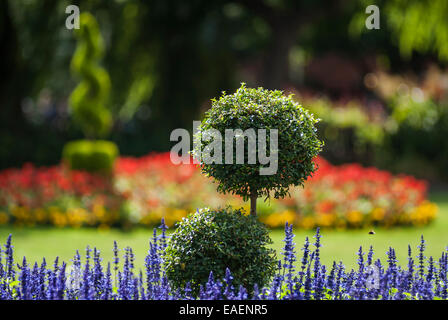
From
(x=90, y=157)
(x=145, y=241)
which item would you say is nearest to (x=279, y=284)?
(x=145, y=241)

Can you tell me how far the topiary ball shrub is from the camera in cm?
352

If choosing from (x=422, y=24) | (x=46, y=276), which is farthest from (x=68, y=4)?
(x=46, y=276)

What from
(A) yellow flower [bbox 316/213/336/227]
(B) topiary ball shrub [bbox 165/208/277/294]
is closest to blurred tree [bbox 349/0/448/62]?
(A) yellow flower [bbox 316/213/336/227]

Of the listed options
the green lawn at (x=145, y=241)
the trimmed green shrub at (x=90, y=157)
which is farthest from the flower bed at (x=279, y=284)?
the trimmed green shrub at (x=90, y=157)

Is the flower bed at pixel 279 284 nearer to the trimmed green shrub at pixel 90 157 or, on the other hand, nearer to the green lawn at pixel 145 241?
the green lawn at pixel 145 241

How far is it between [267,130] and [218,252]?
2.75ft

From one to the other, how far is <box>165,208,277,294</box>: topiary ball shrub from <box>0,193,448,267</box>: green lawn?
244 centimetres

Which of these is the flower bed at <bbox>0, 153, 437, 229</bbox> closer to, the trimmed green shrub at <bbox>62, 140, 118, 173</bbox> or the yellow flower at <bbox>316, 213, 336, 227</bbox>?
the yellow flower at <bbox>316, 213, 336, 227</bbox>

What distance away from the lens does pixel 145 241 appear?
7020 mm

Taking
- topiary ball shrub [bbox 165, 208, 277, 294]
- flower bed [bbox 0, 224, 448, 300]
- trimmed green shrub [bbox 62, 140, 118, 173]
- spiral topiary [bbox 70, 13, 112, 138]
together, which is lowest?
flower bed [bbox 0, 224, 448, 300]

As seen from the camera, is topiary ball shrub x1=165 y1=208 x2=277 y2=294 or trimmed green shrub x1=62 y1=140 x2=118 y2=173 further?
trimmed green shrub x1=62 y1=140 x2=118 y2=173

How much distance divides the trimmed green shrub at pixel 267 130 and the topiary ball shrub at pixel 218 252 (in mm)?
279

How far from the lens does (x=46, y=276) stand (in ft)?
12.7

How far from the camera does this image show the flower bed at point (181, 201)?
784cm
